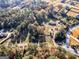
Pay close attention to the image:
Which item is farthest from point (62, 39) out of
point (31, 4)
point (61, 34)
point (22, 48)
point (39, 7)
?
point (31, 4)

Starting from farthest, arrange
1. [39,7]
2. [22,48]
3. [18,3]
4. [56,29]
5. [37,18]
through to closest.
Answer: [18,3]
[39,7]
[37,18]
[56,29]
[22,48]

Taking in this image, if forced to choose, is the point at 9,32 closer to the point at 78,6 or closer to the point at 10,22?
the point at 10,22

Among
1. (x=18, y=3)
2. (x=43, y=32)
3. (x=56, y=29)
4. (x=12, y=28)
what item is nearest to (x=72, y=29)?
(x=56, y=29)

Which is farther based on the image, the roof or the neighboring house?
the roof

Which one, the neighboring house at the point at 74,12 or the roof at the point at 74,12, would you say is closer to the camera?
the neighboring house at the point at 74,12

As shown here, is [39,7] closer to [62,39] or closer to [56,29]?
[56,29]

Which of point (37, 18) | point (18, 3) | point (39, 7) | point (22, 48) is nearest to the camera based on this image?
point (22, 48)

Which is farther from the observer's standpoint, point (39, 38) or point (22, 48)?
point (39, 38)

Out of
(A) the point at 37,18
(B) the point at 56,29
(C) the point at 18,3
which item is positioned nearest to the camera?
(B) the point at 56,29

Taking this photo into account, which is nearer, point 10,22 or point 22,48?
point 22,48
